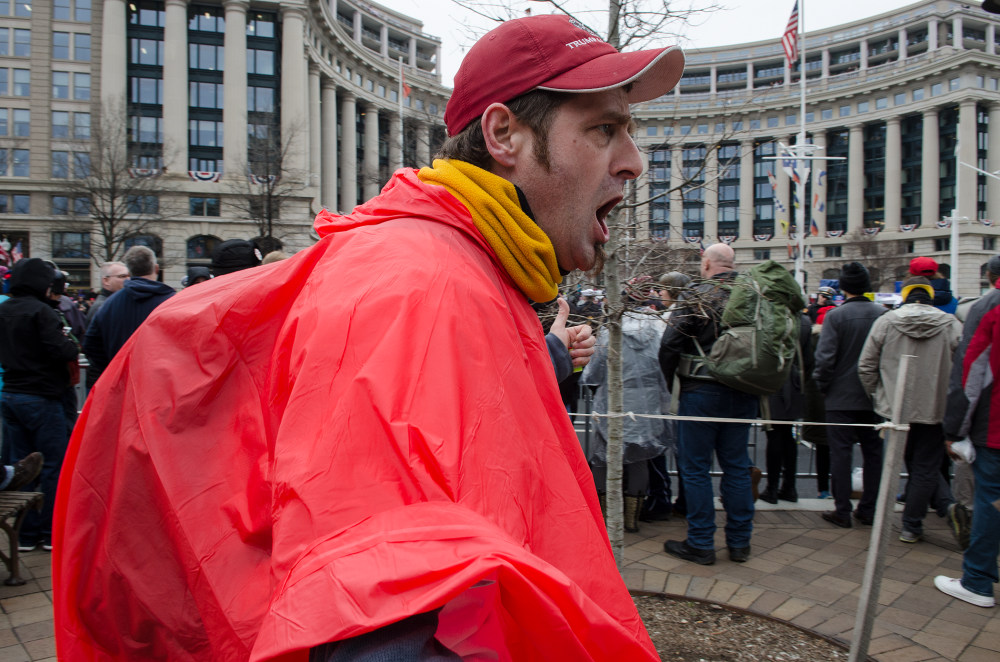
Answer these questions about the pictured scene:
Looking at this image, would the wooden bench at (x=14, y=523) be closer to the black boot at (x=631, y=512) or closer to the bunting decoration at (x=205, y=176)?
the black boot at (x=631, y=512)

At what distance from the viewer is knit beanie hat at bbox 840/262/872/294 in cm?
586

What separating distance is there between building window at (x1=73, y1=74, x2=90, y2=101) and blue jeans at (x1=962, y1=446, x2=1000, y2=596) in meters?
62.9

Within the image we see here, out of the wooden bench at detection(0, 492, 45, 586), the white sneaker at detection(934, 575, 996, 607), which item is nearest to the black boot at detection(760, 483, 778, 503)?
the white sneaker at detection(934, 575, 996, 607)

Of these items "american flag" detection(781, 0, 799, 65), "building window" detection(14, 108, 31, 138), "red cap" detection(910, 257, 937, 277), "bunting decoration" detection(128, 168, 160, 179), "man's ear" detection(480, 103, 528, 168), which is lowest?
"man's ear" detection(480, 103, 528, 168)

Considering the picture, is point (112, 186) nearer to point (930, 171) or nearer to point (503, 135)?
point (503, 135)

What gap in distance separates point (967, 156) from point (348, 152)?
66.4 m

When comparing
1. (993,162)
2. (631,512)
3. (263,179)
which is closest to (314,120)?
(263,179)

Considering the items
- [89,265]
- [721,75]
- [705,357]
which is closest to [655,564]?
[705,357]

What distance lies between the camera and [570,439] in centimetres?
105

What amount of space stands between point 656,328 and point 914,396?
7.52 feet

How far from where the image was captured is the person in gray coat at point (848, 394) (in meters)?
5.81

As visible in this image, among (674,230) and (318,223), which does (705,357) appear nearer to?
(674,230)

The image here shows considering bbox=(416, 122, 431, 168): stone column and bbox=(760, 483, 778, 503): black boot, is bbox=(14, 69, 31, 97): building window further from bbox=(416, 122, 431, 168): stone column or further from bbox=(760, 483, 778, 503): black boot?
bbox=(760, 483, 778, 503): black boot

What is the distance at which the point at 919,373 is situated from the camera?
547 centimetres
